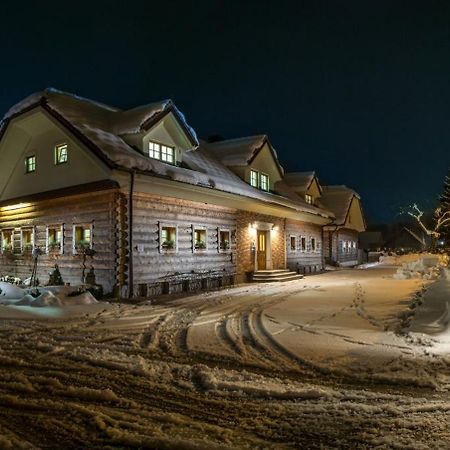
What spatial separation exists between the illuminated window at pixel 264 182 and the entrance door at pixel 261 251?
2728 mm

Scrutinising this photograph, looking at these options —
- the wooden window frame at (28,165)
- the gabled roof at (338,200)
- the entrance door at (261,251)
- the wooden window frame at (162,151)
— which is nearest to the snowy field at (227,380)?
the wooden window frame at (162,151)

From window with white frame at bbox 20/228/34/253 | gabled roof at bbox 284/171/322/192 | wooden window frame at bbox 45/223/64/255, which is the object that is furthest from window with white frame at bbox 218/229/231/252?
gabled roof at bbox 284/171/322/192

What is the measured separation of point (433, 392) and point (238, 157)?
57.1ft

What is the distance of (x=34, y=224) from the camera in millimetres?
16781

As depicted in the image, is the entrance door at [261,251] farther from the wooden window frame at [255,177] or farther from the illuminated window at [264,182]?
the illuminated window at [264,182]

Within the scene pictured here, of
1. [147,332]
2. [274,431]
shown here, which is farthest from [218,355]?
→ [274,431]

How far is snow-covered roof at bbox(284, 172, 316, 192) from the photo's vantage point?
28219 mm

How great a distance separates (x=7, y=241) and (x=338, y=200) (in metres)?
25.8

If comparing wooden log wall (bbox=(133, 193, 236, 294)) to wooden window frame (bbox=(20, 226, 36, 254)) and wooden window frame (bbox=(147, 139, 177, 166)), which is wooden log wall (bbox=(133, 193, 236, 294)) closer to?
wooden window frame (bbox=(147, 139, 177, 166))

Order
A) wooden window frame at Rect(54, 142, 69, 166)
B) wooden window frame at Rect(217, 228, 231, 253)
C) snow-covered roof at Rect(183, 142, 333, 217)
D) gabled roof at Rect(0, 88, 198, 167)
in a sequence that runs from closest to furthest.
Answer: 1. gabled roof at Rect(0, 88, 198, 167)
2. wooden window frame at Rect(54, 142, 69, 166)
3. snow-covered roof at Rect(183, 142, 333, 217)
4. wooden window frame at Rect(217, 228, 231, 253)

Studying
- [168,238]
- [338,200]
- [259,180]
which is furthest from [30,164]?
A: [338,200]

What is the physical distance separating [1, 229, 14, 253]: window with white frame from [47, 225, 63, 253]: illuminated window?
11.2 feet

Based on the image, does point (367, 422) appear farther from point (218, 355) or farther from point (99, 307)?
point (99, 307)

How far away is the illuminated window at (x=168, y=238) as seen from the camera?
1445cm
